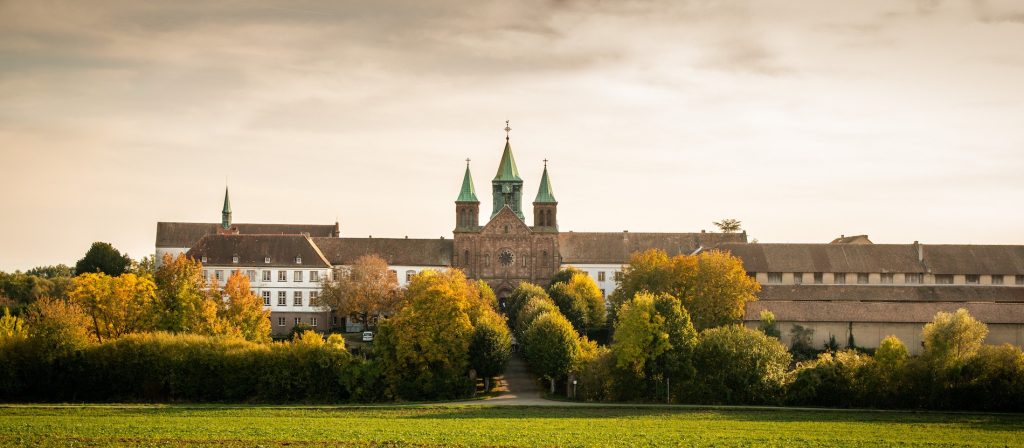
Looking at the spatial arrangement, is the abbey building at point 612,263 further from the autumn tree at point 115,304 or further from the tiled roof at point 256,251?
the autumn tree at point 115,304

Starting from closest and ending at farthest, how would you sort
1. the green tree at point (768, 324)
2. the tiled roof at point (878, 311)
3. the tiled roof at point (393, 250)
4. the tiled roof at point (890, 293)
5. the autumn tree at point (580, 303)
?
the green tree at point (768, 324) → the tiled roof at point (878, 311) → the autumn tree at point (580, 303) → the tiled roof at point (890, 293) → the tiled roof at point (393, 250)

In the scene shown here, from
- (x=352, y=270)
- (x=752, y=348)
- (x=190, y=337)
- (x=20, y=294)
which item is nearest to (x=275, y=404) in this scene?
(x=190, y=337)

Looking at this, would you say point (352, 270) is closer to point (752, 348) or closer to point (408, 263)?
point (408, 263)

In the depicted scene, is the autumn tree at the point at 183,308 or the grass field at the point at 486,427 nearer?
the grass field at the point at 486,427

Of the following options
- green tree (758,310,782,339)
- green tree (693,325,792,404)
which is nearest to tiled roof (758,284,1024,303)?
green tree (758,310,782,339)

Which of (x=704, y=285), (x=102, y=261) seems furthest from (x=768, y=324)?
(x=102, y=261)

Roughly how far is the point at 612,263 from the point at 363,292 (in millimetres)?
34582

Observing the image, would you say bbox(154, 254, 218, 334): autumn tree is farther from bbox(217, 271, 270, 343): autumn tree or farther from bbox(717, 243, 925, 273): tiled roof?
bbox(717, 243, 925, 273): tiled roof

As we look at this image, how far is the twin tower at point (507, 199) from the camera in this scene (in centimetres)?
11581

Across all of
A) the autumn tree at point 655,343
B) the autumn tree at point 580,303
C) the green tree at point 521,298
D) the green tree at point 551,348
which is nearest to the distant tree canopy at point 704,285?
the autumn tree at point 580,303

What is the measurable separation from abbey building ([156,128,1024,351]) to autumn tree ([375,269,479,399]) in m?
25.7

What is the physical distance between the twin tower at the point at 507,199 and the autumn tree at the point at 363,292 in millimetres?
17874

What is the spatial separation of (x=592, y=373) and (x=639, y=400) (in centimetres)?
315

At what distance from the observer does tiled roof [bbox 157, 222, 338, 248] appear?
12394cm
